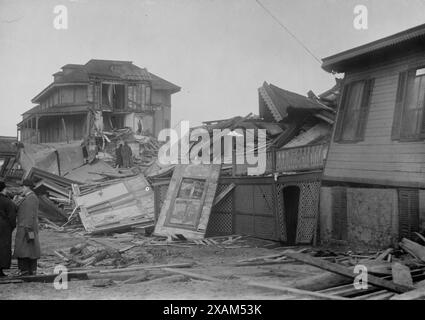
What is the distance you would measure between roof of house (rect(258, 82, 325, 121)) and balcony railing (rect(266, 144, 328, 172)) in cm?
383

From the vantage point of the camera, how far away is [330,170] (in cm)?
1673

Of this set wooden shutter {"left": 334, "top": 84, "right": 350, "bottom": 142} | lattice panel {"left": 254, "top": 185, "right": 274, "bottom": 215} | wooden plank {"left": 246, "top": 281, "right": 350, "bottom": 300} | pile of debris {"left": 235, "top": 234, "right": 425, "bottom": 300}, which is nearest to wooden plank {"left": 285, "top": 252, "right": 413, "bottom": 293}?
pile of debris {"left": 235, "top": 234, "right": 425, "bottom": 300}

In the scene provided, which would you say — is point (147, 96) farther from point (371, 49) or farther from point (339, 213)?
point (371, 49)

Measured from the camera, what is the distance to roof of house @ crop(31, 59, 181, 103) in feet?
154

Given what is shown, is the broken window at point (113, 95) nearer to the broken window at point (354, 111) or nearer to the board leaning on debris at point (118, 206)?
the board leaning on debris at point (118, 206)

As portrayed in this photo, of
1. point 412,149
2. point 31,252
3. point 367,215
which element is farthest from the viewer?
point 367,215

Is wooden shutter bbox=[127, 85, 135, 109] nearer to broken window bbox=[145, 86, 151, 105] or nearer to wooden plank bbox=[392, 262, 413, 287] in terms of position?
broken window bbox=[145, 86, 151, 105]

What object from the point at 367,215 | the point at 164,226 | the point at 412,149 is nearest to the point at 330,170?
the point at 367,215

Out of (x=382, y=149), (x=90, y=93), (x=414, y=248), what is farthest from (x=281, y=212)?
(x=90, y=93)

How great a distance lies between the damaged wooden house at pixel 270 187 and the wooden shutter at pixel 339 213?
0.64m

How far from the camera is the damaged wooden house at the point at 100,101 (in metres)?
46.2
